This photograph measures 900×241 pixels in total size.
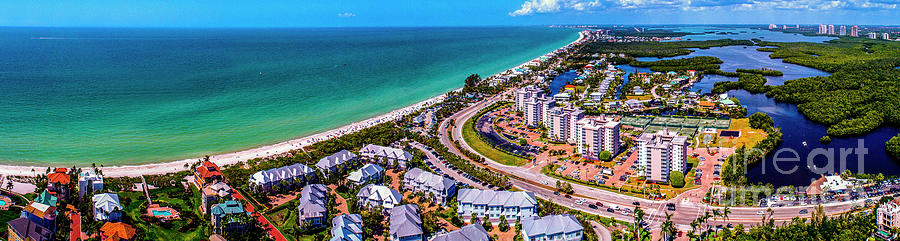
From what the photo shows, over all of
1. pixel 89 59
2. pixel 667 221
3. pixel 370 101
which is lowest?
pixel 667 221

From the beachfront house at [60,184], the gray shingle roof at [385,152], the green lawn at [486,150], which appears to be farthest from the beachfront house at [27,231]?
the green lawn at [486,150]

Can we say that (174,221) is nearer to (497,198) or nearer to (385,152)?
(385,152)

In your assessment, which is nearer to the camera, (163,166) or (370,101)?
(163,166)

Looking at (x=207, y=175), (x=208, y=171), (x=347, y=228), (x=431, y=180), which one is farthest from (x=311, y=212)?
(x=208, y=171)

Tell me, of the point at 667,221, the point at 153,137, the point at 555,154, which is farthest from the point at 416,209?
the point at 153,137

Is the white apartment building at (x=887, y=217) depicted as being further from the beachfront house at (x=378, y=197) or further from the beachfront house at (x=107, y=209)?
the beachfront house at (x=107, y=209)

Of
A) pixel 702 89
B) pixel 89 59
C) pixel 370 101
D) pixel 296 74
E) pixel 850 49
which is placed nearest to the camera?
pixel 370 101

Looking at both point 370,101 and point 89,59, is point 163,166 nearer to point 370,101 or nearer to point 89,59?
point 370,101
